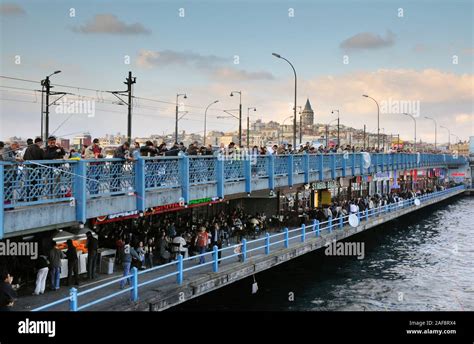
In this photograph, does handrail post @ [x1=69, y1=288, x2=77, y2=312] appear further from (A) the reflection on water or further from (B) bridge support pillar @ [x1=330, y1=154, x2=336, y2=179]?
(B) bridge support pillar @ [x1=330, y1=154, x2=336, y2=179]

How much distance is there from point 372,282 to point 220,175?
10.6m

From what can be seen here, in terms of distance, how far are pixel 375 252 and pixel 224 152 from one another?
56.8 feet

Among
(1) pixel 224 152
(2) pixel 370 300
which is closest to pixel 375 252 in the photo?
(2) pixel 370 300

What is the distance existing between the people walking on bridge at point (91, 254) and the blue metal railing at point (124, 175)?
1.89m

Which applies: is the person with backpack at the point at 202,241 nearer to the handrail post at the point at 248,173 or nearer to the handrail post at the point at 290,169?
the handrail post at the point at 248,173

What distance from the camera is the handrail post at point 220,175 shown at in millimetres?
17020

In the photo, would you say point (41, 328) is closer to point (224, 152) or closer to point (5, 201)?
point (5, 201)

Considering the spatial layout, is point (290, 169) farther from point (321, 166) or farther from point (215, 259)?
point (215, 259)

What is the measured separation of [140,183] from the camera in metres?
13.3

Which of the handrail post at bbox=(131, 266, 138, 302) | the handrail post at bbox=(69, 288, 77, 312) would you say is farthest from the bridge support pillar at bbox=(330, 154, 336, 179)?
the handrail post at bbox=(69, 288, 77, 312)

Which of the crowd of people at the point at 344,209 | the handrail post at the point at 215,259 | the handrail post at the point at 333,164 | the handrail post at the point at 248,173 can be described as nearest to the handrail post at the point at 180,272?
the handrail post at the point at 215,259

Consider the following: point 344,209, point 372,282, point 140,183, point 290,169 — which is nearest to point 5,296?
point 140,183

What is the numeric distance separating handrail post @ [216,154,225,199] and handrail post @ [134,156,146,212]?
13.8 feet

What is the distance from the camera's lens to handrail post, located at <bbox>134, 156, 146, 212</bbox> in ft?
A: 43.4
